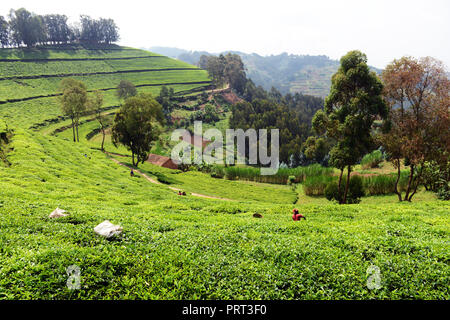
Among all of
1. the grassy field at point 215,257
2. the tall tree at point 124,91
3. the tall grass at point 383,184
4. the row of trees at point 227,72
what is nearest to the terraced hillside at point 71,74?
the tall tree at point 124,91

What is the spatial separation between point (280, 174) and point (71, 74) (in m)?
117

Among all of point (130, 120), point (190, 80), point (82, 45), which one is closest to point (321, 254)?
point (130, 120)

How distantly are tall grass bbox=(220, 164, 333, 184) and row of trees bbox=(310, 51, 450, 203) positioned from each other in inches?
820

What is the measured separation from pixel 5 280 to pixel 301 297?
8.04 m

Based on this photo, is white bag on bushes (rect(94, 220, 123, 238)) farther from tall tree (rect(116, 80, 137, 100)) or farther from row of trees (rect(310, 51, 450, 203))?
tall tree (rect(116, 80, 137, 100))

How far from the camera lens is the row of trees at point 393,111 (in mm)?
21875

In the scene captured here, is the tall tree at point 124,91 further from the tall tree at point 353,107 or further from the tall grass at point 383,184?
the tall grass at point 383,184

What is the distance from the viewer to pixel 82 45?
6068 inches

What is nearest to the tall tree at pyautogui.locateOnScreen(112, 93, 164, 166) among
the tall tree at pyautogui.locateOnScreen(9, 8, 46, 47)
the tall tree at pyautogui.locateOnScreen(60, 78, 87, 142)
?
the tall tree at pyautogui.locateOnScreen(60, 78, 87, 142)

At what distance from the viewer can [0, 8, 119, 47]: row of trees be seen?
120375 millimetres
